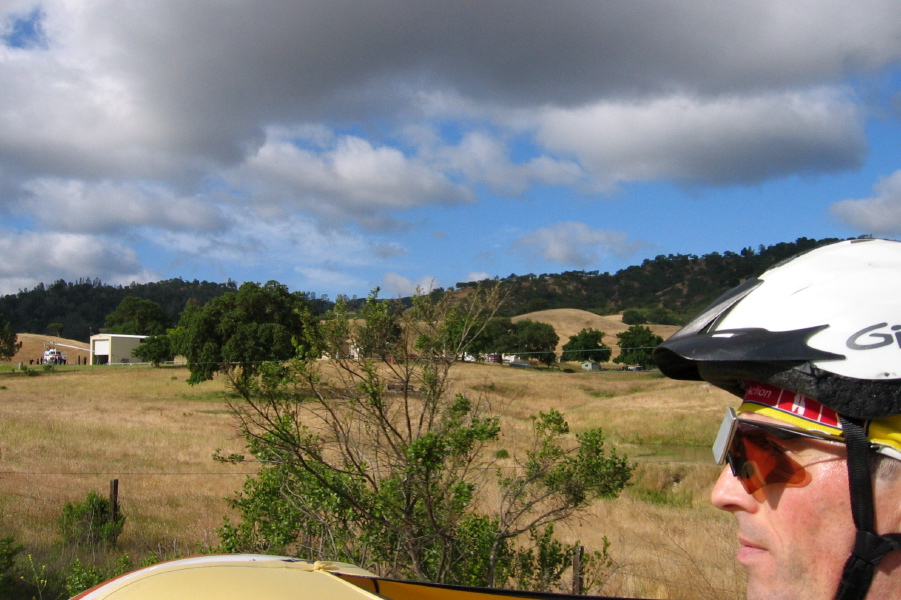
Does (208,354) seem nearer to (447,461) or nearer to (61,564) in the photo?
(61,564)

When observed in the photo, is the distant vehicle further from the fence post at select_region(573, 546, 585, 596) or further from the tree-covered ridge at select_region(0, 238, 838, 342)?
the fence post at select_region(573, 546, 585, 596)

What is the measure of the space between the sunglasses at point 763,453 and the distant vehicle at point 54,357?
92.3 m

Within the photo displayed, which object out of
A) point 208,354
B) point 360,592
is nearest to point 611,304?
point 208,354

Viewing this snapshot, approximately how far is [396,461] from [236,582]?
3.67 meters

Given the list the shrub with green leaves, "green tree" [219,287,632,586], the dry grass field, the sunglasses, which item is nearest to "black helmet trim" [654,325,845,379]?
the sunglasses

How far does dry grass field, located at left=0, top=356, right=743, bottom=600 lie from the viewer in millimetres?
8195

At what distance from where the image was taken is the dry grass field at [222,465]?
26.9ft

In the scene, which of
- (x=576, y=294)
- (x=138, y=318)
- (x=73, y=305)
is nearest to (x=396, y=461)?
(x=138, y=318)

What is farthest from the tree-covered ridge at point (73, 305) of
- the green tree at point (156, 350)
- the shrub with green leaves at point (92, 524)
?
the shrub with green leaves at point (92, 524)

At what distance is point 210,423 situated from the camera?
27344 mm

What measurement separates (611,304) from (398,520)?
134 meters

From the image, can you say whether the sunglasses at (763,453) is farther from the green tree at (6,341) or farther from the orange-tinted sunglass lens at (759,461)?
the green tree at (6,341)

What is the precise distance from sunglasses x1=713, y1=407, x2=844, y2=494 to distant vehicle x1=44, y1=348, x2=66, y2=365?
303 ft

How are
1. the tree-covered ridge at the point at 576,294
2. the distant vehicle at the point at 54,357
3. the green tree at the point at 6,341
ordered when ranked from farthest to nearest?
the tree-covered ridge at the point at 576,294
the distant vehicle at the point at 54,357
the green tree at the point at 6,341
